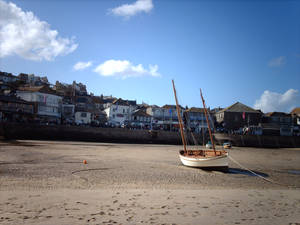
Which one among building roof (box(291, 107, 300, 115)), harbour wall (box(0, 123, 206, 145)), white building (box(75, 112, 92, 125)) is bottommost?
harbour wall (box(0, 123, 206, 145))

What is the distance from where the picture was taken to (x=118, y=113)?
84938 millimetres

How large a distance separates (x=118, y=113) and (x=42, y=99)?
27091 millimetres

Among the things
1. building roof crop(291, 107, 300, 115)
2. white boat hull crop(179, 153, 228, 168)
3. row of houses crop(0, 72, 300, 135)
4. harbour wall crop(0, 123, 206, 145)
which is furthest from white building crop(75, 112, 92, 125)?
building roof crop(291, 107, 300, 115)

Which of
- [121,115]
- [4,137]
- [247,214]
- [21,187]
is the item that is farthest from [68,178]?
[121,115]

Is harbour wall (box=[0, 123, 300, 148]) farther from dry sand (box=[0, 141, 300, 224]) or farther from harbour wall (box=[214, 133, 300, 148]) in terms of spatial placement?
dry sand (box=[0, 141, 300, 224])

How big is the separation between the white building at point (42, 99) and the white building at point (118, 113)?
63.5ft

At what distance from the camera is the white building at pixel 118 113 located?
83812 millimetres

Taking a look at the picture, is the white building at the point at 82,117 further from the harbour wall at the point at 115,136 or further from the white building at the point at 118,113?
the harbour wall at the point at 115,136

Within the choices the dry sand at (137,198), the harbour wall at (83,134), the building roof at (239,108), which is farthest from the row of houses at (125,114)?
the dry sand at (137,198)

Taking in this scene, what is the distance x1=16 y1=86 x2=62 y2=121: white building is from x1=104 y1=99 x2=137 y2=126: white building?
63.5 feet

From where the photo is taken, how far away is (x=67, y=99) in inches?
3327

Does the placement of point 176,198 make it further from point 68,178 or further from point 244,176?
point 244,176

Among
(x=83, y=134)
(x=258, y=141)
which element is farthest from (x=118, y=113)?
(x=258, y=141)

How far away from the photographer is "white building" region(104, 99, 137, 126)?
8381 cm
